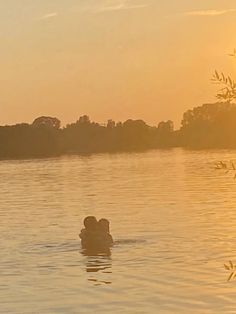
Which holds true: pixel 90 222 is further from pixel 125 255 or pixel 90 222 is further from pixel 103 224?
pixel 125 255

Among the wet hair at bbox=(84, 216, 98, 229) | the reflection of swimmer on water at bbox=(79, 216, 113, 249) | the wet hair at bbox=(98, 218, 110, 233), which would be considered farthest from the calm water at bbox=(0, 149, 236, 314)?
the wet hair at bbox=(84, 216, 98, 229)

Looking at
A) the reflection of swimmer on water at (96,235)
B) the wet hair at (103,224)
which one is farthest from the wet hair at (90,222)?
the wet hair at (103,224)

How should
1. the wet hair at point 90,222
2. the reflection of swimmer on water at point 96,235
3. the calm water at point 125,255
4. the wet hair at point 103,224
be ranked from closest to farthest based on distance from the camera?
the calm water at point 125,255
the wet hair at point 90,222
the wet hair at point 103,224
the reflection of swimmer on water at point 96,235

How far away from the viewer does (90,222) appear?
29.8 meters

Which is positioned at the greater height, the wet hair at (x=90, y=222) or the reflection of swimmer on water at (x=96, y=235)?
the wet hair at (x=90, y=222)

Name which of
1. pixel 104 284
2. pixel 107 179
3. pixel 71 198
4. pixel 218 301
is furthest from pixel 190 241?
pixel 107 179

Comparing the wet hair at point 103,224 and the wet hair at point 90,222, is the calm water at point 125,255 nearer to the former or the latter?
the wet hair at point 103,224

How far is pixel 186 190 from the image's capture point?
59.8 m

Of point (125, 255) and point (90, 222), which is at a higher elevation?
point (90, 222)

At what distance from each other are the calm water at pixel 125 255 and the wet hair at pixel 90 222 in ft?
2.89

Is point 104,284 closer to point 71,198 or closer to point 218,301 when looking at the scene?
point 218,301

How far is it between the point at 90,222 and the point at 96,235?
27.8 inches

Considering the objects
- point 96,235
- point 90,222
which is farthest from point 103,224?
point 96,235

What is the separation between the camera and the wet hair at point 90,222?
29.7 m
